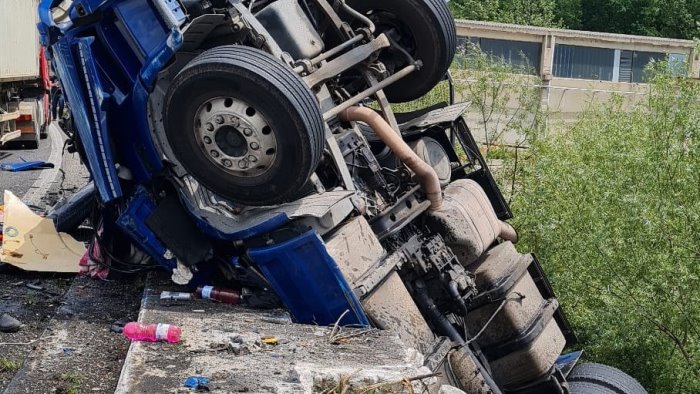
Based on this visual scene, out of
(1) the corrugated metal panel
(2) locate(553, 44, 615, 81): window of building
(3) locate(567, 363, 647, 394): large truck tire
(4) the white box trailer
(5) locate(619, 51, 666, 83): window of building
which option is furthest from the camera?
(5) locate(619, 51, 666, 83): window of building

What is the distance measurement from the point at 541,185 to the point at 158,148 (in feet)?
13.2

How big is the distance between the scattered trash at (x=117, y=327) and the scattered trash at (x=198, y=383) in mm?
1312

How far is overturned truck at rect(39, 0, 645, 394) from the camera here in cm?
438

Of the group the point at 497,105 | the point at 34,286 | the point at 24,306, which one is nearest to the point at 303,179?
the point at 24,306

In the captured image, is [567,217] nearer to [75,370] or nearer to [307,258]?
[307,258]

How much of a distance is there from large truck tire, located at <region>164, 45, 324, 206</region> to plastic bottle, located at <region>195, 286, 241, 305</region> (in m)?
0.56

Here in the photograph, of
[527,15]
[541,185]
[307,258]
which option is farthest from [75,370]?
[527,15]

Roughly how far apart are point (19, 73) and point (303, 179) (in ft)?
41.9

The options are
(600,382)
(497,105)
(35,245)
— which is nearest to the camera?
(600,382)

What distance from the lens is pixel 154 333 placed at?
405cm

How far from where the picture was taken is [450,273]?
508 cm

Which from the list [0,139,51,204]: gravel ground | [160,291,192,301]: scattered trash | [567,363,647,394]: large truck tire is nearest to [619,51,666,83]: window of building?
[0,139,51,204]: gravel ground

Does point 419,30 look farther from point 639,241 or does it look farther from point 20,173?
point 20,173

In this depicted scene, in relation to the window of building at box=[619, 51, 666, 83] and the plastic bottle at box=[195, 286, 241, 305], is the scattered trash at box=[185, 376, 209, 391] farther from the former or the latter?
the window of building at box=[619, 51, 666, 83]
